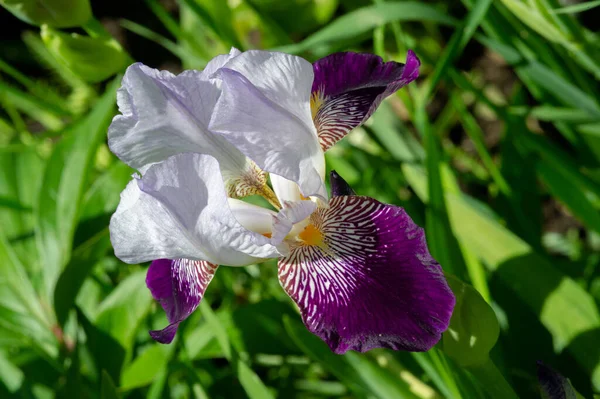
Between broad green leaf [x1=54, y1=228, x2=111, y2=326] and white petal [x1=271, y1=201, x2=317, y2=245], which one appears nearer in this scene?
white petal [x1=271, y1=201, x2=317, y2=245]

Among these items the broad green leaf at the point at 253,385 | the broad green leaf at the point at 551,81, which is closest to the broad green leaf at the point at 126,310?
the broad green leaf at the point at 253,385

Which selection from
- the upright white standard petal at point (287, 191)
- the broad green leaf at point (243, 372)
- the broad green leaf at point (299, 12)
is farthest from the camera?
the broad green leaf at point (299, 12)

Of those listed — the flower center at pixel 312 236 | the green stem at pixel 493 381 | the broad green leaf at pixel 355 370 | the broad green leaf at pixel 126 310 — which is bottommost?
the broad green leaf at pixel 126 310

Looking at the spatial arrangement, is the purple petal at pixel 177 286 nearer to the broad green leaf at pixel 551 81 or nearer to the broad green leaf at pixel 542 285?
the broad green leaf at pixel 542 285

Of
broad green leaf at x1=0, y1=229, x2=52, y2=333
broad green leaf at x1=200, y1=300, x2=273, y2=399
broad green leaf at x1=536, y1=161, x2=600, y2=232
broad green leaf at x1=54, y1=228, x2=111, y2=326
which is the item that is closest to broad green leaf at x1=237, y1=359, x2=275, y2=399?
broad green leaf at x1=200, y1=300, x2=273, y2=399

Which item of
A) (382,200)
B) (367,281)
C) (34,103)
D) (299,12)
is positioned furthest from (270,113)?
(299,12)

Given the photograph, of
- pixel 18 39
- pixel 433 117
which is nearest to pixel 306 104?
pixel 433 117

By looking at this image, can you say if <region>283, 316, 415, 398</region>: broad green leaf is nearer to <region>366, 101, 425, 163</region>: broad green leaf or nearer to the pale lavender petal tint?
the pale lavender petal tint
